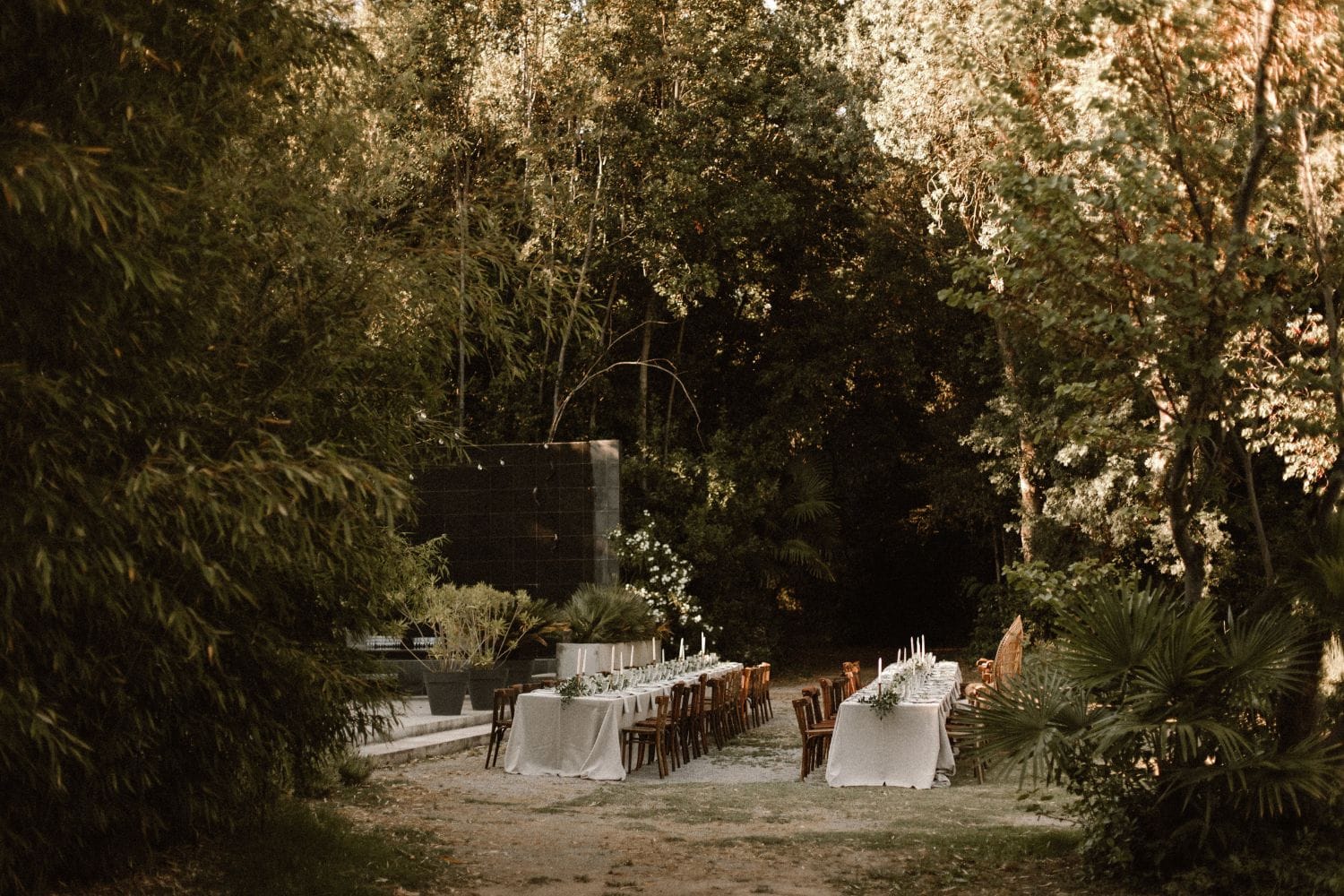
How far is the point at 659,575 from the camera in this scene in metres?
17.1

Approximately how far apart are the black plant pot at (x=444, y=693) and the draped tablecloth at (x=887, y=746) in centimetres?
429

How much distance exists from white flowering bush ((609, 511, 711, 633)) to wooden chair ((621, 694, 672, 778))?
6.32 metres

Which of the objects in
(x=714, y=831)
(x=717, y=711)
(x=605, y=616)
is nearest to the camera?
(x=714, y=831)

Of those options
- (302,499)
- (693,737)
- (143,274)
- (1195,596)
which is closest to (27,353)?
(143,274)

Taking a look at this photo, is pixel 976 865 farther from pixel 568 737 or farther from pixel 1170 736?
pixel 568 737

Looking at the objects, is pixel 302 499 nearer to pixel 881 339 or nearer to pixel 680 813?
pixel 680 813

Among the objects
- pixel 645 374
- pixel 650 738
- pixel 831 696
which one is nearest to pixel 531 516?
pixel 645 374

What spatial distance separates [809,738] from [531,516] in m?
6.90

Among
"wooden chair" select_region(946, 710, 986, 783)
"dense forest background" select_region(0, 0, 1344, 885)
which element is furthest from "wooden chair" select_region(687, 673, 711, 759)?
"dense forest background" select_region(0, 0, 1344, 885)

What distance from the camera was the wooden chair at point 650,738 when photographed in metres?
9.42

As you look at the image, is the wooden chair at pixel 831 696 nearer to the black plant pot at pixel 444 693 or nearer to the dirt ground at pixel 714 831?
the dirt ground at pixel 714 831

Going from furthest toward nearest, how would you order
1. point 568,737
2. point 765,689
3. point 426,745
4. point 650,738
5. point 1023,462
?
point 1023,462 → point 765,689 → point 426,745 → point 650,738 → point 568,737

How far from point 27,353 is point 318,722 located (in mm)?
2462

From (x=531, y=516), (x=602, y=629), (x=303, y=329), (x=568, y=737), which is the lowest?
(x=568, y=737)
